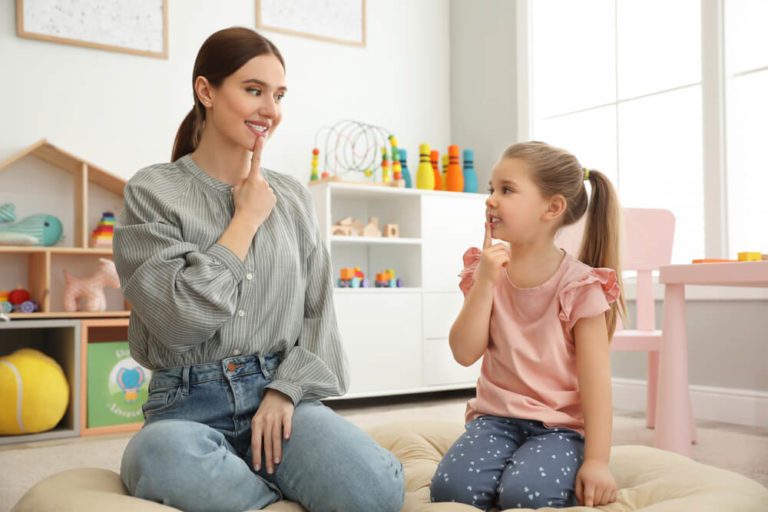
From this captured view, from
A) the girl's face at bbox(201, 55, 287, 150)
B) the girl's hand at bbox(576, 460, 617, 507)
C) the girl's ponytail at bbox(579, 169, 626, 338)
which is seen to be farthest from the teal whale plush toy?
the girl's hand at bbox(576, 460, 617, 507)

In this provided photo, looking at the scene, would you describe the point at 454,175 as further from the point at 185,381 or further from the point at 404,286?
the point at 185,381

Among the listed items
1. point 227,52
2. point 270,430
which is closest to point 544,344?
point 270,430

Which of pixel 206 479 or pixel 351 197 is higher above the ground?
pixel 351 197

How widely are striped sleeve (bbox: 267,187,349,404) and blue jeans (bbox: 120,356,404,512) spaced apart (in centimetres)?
4

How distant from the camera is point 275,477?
1.37 meters

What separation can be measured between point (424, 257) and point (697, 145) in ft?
4.21

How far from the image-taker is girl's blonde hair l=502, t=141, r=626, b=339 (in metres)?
1.55

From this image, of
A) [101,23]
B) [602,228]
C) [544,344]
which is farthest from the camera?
[101,23]

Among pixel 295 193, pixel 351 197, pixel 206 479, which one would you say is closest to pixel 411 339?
pixel 351 197

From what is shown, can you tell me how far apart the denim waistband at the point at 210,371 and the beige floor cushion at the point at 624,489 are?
0.20 meters

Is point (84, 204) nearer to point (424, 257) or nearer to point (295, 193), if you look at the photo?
point (424, 257)

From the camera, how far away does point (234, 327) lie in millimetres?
1384

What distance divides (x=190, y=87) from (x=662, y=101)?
2094mm

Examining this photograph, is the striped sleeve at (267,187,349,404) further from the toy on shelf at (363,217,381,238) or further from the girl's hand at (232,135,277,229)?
the toy on shelf at (363,217,381,238)
